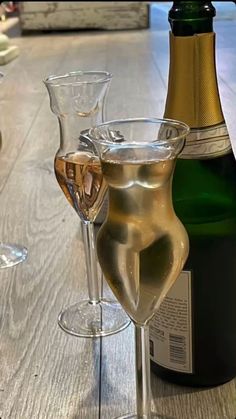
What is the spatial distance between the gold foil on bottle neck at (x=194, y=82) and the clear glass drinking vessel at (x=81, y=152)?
0.27 ft

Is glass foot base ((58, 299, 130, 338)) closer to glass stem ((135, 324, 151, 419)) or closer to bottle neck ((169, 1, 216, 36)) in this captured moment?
glass stem ((135, 324, 151, 419))

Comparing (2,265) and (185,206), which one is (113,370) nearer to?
(185,206)

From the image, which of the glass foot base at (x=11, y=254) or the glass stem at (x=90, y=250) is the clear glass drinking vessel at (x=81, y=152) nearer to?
the glass stem at (x=90, y=250)

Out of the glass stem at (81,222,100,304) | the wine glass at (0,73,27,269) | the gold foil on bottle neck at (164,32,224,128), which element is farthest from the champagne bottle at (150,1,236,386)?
the wine glass at (0,73,27,269)

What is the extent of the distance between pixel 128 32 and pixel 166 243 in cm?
293

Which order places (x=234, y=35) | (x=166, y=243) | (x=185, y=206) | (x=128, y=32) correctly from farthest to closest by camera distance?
(x=128, y=32)
(x=234, y=35)
(x=185, y=206)
(x=166, y=243)

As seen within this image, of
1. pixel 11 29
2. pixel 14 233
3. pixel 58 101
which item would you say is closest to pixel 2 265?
pixel 14 233

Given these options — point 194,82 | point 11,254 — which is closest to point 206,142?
point 194,82

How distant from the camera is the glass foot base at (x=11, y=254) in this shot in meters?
0.75

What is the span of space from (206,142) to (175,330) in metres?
0.13

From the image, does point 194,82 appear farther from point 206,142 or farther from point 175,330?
point 175,330

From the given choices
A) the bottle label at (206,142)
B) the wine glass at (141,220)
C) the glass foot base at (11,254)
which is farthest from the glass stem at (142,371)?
the glass foot base at (11,254)

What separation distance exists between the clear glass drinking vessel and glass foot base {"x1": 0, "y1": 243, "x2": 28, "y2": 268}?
149mm

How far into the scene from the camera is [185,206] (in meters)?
0.52
